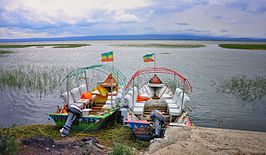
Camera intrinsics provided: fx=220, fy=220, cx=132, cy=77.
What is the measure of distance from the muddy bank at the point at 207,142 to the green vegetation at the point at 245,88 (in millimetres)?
8895

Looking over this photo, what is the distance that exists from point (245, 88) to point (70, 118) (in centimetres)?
1362

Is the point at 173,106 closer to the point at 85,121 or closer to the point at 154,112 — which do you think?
the point at 154,112

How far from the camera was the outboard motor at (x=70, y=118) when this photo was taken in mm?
8445

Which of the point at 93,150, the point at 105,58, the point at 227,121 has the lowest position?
the point at 227,121

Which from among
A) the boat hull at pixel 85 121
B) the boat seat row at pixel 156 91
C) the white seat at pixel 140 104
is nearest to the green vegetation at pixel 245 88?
the boat seat row at pixel 156 91

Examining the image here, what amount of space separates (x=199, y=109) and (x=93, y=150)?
28.0 ft

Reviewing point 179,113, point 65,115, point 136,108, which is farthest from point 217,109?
point 65,115

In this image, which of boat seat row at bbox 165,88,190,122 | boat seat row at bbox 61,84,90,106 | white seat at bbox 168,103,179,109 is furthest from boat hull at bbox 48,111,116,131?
white seat at bbox 168,103,179,109

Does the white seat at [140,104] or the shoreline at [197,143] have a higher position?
the shoreline at [197,143]

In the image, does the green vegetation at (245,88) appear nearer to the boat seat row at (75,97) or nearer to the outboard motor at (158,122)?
the outboard motor at (158,122)

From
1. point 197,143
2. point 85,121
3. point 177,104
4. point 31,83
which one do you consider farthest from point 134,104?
point 31,83

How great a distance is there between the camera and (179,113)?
9.36 metres

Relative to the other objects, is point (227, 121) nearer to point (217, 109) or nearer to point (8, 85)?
point (217, 109)

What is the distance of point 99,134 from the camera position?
351 inches
